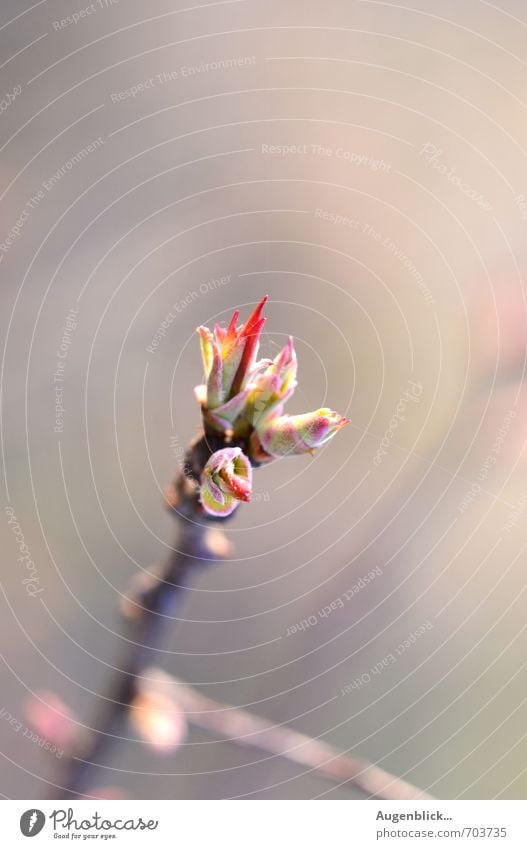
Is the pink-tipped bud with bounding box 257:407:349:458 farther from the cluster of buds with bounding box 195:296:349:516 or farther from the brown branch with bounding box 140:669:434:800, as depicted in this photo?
the brown branch with bounding box 140:669:434:800

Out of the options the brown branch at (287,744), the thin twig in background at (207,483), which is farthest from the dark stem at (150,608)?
the brown branch at (287,744)

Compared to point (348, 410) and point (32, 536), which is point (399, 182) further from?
point (32, 536)

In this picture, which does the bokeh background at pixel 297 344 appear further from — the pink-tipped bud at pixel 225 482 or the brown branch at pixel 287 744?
the pink-tipped bud at pixel 225 482
